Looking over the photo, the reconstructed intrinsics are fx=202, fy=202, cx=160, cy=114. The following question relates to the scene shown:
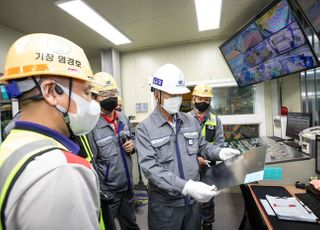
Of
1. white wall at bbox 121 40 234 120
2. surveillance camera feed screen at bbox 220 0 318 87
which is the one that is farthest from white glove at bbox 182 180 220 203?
white wall at bbox 121 40 234 120

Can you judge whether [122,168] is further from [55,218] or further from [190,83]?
[190,83]

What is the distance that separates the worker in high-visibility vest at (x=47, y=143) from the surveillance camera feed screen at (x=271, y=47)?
2.10 meters

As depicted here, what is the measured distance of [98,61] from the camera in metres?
4.54

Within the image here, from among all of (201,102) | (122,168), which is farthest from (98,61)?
(122,168)

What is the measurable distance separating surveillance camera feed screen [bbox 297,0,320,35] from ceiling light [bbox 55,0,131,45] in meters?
2.19

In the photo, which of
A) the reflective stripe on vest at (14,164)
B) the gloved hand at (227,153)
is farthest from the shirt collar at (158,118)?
the reflective stripe on vest at (14,164)

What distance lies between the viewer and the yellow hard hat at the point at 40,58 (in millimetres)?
626

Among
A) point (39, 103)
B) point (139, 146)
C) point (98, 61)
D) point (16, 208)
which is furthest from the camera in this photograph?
point (98, 61)

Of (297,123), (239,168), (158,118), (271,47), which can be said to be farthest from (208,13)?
(239,168)

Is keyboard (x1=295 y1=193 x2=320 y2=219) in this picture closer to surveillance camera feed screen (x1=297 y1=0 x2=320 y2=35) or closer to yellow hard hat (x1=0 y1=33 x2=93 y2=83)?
surveillance camera feed screen (x1=297 y1=0 x2=320 y2=35)

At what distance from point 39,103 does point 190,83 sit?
11.5 feet

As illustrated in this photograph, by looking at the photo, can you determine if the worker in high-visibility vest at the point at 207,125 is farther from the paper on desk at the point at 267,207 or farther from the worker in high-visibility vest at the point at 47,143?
the worker in high-visibility vest at the point at 47,143

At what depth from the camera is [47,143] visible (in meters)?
0.57

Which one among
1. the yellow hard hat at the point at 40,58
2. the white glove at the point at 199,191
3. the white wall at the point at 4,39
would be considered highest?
the white wall at the point at 4,39
